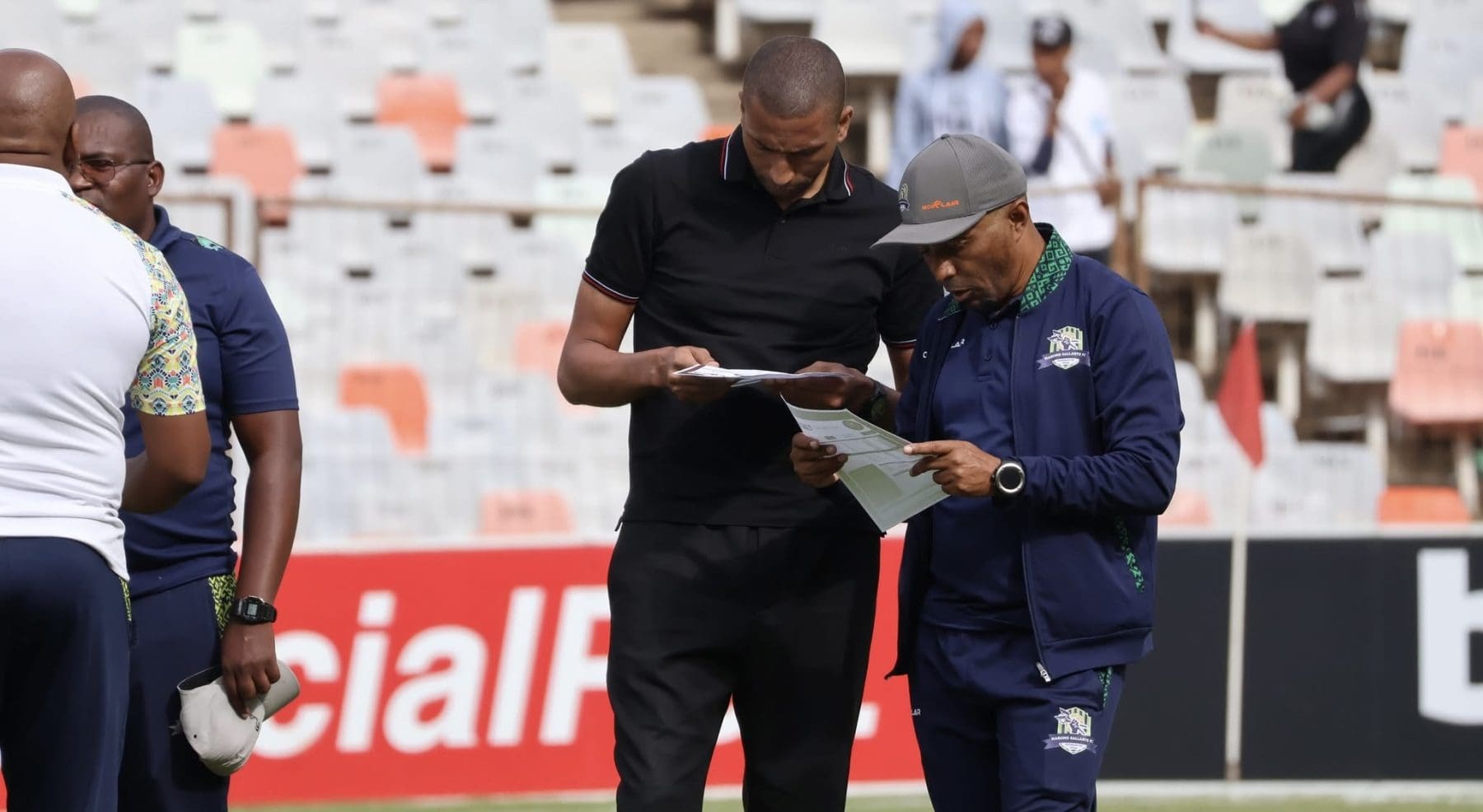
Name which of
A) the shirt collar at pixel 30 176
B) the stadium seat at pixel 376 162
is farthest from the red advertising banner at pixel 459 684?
the shirt collar at pixel 30 176

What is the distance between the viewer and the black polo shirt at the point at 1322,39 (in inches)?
438

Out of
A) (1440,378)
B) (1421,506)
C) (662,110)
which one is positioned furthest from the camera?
(662,110)

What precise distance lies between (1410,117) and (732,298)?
9.43m

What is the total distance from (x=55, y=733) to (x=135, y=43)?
1015 cm

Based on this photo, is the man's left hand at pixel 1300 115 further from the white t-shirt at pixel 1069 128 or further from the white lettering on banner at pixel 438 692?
the white lettering on banner at pixel 438 692

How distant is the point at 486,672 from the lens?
293 inches

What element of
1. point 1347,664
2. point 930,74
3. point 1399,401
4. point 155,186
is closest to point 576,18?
point 930,74

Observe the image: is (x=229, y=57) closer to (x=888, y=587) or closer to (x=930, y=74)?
(x=930, y=74)

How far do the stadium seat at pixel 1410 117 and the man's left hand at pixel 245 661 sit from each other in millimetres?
9960

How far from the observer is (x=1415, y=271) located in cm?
998

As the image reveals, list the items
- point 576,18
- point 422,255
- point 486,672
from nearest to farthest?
point 486,672
point 422,255
point 576,18

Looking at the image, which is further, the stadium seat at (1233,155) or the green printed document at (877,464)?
the stadium seat at (1233,155)

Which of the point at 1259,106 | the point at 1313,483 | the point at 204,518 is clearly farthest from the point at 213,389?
the point at 1259,106

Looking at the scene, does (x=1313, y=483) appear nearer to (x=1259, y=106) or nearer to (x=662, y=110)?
(x=1259, y=106)
